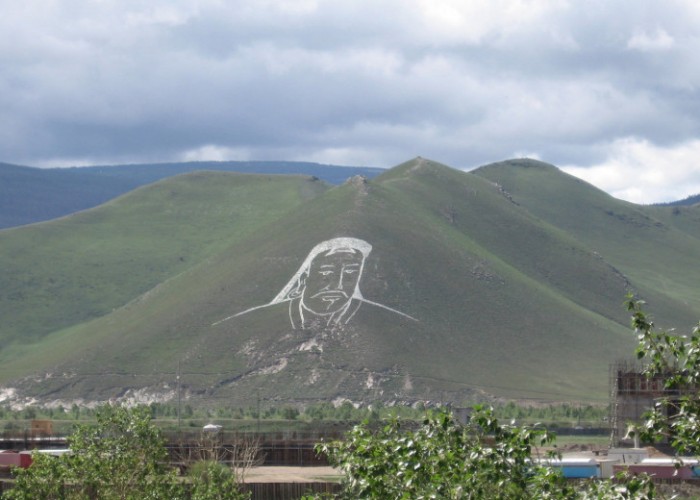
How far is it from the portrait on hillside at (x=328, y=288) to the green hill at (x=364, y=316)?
221 mm

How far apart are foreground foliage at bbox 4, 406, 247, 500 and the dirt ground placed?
88.9ft

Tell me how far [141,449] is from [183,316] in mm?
99024

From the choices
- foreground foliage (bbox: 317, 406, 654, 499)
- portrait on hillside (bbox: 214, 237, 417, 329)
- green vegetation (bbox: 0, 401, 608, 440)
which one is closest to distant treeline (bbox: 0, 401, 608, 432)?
green vegetation (bbox: 0, 401, 608, 440)

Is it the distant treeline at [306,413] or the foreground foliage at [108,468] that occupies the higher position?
the foreground foliage at [108,468]

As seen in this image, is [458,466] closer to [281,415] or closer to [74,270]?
[281,415]

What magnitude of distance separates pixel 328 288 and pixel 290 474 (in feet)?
211

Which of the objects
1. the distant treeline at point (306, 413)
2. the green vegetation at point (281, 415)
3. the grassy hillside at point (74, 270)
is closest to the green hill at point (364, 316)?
the grassy hillside at point (74, 270)

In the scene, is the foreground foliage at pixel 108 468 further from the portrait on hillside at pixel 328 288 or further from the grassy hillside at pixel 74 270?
the grassy hillside at pixel 74 270

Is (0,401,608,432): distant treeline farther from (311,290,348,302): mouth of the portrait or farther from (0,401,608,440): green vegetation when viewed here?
(311,290,348,302): mouth of the portrait

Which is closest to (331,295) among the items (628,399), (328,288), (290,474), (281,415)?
(328,288)

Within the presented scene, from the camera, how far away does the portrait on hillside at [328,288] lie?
124 meters

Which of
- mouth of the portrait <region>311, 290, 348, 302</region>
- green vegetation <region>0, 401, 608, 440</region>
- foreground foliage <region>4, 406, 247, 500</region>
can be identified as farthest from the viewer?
mouth of the portrait <region>311, 290, 348, 302</region>

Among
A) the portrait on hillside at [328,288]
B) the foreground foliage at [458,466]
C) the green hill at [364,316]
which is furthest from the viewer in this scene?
the portrait on hillside at [328,288]

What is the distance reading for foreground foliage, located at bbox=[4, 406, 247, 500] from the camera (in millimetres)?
28000
